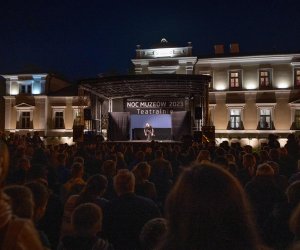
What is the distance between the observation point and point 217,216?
→ 1.89 meters

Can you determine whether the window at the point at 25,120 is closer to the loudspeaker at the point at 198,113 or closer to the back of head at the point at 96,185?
the loudspeaker at the point at 198,113

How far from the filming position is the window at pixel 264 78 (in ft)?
108

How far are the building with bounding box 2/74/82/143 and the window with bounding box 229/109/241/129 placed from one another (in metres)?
15.4

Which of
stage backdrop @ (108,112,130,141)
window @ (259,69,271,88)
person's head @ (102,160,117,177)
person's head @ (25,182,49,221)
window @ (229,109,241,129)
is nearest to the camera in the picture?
person's head @ (25,182,49,221)

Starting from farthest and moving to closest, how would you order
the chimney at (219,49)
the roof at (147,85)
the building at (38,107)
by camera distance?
the building at (38,107) → the chimney at (219,49) → the roof at (147,85)

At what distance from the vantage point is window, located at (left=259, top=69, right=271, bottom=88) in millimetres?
32844

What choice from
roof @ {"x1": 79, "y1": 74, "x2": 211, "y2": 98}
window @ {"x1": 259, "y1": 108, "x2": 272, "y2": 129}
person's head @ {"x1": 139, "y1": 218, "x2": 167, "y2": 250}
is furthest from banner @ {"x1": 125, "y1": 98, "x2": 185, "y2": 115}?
person's head @ {"x1": 139, "y1": 218, "x2": 167, "y2": 250}

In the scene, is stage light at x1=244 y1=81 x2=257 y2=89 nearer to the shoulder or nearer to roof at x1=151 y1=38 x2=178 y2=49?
roof at x1=151 y1=38 x2=178 y2=49

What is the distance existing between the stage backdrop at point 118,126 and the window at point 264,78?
42.7 ft

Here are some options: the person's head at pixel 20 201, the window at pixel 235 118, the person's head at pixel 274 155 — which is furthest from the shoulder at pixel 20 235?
the window at pixel 235 118

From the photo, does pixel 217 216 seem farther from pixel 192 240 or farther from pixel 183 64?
pixel 183 64

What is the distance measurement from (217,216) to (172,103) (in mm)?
27666

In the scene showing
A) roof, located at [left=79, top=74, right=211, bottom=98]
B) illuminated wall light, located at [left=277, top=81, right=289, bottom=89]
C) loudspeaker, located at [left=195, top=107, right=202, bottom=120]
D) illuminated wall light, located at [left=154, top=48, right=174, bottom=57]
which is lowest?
loudspeaker, located at [left=195, top=107, right=202, bottom=120]

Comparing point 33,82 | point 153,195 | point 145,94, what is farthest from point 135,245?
point 33,82
